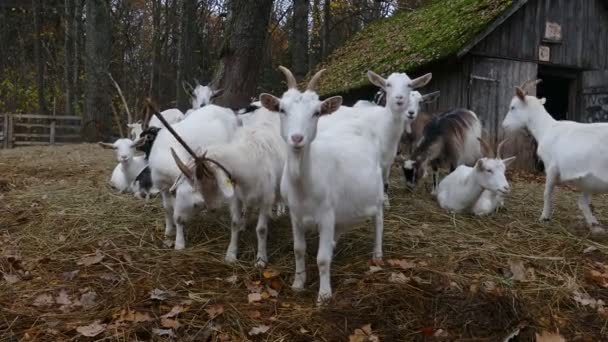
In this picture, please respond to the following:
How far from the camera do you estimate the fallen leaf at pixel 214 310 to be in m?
3.87

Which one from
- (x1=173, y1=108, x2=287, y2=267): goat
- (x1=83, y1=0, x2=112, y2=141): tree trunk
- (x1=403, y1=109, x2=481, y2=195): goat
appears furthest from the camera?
(x1=83, y1=0, x2=112, y2=141): tree trunk

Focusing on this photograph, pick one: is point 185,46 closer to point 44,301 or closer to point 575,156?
point 575,156

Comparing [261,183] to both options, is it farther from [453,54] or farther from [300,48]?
[300,48]

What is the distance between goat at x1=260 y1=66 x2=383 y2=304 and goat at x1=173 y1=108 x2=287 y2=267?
2.03 ft

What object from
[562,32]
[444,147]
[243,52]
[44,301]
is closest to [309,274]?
[44,301]

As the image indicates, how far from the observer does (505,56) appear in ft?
40.8

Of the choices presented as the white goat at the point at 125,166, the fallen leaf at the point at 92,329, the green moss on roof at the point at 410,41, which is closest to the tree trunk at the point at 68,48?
the green moss on roof at the point at 410,41

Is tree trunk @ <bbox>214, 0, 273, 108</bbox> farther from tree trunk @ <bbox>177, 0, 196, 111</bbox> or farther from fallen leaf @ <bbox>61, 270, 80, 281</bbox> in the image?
tree trunk @ <bbox>177, 0, 196, 111</bbox>

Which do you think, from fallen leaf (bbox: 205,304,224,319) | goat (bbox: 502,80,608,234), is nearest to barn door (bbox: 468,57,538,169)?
goat (bbox: 502,80,608,234)

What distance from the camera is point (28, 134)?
19.9 metres

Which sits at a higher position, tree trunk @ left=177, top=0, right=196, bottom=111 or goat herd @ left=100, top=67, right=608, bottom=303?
tree trunk @ left=177, top=0, right=196, bottom=111

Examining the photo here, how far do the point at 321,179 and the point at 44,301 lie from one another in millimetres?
2192

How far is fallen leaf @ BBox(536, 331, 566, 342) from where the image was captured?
3.62 m

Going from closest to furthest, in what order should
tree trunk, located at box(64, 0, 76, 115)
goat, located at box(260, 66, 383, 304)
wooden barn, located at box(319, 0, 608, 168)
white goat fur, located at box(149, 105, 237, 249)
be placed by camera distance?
1. goat, located at box(260, 66, 383, 304)
2. white goat fur, located at box(149, 105, 237, 249)
3. wooden barn, located at box(319, 0, 608, 168)
4. tree trunk, located at box(64, 0, 76, 115)
